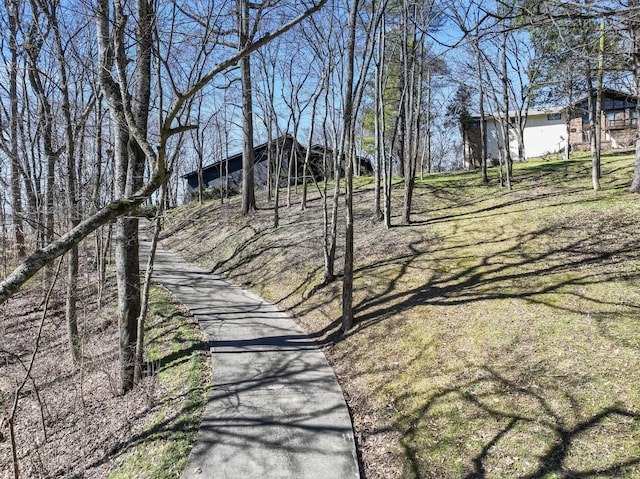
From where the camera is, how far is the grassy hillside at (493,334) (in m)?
3.97

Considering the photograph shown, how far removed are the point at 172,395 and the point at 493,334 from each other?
500 cm

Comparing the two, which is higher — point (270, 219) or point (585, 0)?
point (585, 0)

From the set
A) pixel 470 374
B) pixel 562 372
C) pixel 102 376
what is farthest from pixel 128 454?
pixel 562 372

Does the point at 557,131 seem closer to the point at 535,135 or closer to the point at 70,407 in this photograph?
the point at 535,135

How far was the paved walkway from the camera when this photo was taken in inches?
167

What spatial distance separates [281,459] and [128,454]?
208 cm

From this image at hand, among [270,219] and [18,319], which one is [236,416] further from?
[270,219]

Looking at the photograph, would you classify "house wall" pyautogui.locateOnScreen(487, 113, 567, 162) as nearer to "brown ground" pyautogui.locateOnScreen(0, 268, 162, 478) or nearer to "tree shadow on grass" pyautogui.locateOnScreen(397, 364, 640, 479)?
"tree shadow on grass" pyautogui.locateOnScreen(397, 364, 640, 479)

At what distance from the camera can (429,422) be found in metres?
4.66

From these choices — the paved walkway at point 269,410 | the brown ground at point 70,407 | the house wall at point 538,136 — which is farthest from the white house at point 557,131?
the brown ground at point 70,407

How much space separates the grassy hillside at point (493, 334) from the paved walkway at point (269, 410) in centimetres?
35

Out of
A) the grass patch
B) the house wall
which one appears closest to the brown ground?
the grass patch

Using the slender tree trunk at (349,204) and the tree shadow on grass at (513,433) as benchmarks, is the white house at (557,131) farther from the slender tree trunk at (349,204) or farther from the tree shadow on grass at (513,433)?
the tree shadow on grass at (513,433)

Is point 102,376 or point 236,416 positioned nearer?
point 236,416
